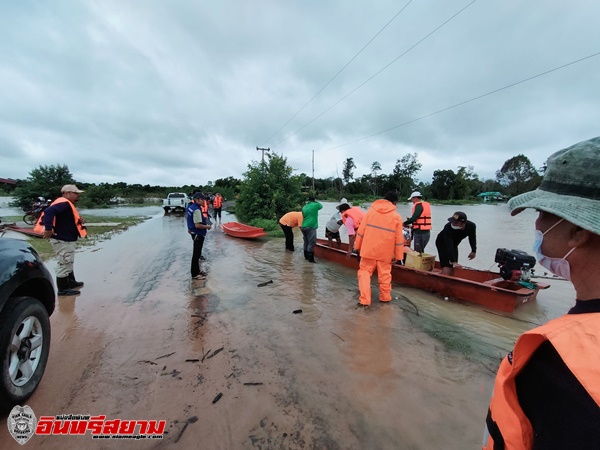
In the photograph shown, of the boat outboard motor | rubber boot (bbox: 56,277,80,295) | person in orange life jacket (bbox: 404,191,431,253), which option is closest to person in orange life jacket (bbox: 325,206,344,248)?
person in orange life jacket (bbox: 404,191,431,253)

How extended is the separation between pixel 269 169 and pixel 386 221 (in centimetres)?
1366

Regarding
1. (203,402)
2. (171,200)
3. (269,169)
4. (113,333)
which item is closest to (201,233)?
(113,333)

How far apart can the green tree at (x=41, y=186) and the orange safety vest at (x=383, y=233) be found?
34.9m

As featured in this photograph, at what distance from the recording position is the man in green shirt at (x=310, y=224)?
8969 millimetres

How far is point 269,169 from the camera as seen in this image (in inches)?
702

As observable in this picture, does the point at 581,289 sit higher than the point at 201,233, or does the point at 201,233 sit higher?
the point at 581,289

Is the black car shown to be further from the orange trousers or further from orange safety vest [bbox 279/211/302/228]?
orange safety vest [bbox 279/211/302/228]

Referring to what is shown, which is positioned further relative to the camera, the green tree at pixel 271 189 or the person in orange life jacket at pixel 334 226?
the green tree at pixel 271 189

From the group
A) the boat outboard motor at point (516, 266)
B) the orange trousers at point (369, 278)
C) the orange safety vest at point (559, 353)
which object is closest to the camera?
the orange safety vest at point (559, 353)

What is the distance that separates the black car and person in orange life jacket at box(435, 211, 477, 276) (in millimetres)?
6571

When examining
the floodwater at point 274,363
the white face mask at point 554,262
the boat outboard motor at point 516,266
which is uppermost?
the white face mask at point 554,262

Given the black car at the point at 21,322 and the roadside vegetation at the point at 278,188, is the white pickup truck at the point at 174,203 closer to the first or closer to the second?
the roadside vegetation at the point at 278,188

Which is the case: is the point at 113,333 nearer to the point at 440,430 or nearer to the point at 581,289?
the point at 440,430

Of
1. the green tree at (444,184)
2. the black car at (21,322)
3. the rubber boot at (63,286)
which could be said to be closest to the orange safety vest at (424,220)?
the black car at (21,322)
